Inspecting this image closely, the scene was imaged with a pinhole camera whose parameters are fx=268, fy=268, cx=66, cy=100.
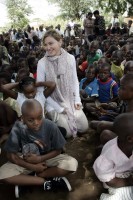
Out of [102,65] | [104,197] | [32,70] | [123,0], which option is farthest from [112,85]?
[123,0]

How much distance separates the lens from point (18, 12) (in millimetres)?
26531

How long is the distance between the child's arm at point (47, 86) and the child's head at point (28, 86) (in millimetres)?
127

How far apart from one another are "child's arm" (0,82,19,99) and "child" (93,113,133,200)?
147cm

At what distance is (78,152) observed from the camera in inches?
116

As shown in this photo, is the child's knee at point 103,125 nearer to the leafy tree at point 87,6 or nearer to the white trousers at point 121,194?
the white trousers at point 121,194

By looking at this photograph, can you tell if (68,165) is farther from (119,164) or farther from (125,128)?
(125,128)

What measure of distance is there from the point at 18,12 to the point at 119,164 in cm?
2670

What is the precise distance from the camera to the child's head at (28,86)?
2.92m

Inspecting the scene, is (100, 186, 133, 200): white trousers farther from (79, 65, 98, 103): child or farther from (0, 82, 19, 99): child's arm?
(79, 65, 98, 103): child

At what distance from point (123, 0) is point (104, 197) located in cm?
1988

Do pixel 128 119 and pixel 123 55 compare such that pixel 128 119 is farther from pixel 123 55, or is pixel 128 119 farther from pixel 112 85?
pixel 123 55

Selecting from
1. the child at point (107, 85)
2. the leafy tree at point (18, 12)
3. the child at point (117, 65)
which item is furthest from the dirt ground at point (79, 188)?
the leafy tree at point (18, 12)

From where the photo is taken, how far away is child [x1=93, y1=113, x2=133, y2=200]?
1900 millimetres

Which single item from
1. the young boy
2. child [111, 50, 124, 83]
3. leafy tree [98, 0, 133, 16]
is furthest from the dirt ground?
leafy tree [98, 0, 133, 16]
